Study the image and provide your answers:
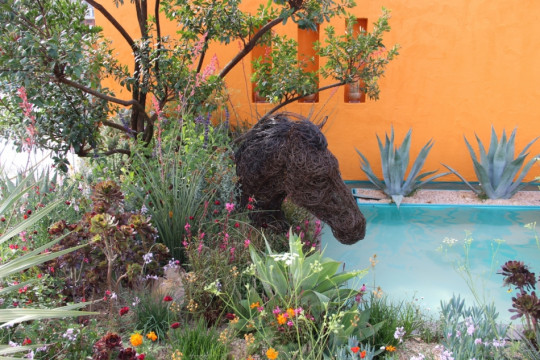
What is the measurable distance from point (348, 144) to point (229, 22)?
10.0 ft

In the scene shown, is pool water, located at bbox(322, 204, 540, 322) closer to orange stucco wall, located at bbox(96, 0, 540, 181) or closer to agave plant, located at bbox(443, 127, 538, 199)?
agave plant, located at bbox(443, 127, 538, 199)

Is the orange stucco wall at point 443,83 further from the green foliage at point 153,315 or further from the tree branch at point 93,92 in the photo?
the green foliage at point 153,315

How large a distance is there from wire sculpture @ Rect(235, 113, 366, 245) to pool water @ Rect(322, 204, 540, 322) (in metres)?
0.61

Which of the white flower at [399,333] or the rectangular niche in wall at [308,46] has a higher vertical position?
the rectangular niche in wall at [308,46]

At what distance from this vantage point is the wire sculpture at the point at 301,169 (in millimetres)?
3420

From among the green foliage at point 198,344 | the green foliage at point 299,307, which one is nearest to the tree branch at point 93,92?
the green foliage at point 299,307

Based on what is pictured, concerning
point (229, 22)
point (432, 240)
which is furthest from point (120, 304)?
point (432, 240)

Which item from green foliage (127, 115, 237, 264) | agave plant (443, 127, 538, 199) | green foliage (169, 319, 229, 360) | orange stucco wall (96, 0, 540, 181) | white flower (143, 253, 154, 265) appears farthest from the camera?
orange stucco wall (96, 0, 540, 181)

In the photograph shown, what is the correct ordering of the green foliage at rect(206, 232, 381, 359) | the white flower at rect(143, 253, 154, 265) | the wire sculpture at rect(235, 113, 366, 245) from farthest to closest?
the wire sculpture at rect(235, 113, 366, 245)
the white flower at rect(143, 253, 154, 265)
the green foliage at rect(206, 232, 381, 359)

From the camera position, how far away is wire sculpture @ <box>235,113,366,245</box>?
3.42 metres

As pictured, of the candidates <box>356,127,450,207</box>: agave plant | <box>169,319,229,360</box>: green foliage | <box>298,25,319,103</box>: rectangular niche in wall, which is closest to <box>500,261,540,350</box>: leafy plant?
<box>169,319,229,360</box>: green foliage

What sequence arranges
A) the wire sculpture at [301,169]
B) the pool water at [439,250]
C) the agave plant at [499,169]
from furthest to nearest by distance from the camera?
the agave plant at [499,169]
the pool water at [439,250]
the wire sculpture at [301,169]

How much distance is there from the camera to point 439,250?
11.7ft

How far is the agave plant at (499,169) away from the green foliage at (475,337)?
4.28m
